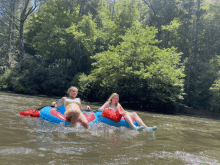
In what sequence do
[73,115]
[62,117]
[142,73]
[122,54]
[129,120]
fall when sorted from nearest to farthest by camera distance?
[73,115] → [62,117] → [129,120] → [142,73] → [122,54]

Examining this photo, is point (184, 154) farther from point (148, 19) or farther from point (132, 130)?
point (148, 19)

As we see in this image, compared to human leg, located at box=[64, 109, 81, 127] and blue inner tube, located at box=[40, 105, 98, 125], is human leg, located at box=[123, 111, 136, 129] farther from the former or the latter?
human leg, located at box=[64, 109, 81, 127]

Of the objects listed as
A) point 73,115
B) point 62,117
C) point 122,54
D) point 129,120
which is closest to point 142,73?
point 122,54

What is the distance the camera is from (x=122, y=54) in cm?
1923

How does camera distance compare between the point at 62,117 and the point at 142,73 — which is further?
the point at 142,73

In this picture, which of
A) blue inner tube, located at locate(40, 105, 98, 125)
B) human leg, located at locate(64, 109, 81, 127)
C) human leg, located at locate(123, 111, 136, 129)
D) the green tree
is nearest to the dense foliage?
the green tree

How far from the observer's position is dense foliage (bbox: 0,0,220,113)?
17.7m

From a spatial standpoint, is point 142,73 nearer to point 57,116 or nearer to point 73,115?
point 57,116

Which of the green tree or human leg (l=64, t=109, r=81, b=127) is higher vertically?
the green tree

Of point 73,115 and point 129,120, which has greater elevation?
point 73,115

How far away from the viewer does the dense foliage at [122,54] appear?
17.7 metres

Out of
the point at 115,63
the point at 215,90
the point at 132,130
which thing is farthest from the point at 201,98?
the point at 132,130

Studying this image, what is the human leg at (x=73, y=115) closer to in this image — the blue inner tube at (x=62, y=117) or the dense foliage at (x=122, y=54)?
the blue inner tube at (x=62, y=117)

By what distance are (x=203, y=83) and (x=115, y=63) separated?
8890 mm
